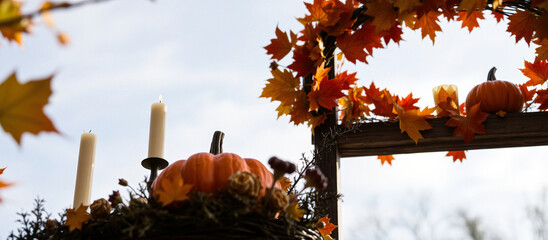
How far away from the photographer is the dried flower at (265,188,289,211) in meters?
0.70

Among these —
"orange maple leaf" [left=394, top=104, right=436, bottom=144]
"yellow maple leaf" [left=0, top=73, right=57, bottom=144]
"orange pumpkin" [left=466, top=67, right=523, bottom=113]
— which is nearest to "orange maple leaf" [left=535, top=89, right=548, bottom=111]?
"orange pumpkin" [left=466, top=67, right=523, bottom=113]

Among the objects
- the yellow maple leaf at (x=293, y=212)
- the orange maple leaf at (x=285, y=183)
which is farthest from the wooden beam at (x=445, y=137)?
the yellow maple leaf at (x=293, y=212)

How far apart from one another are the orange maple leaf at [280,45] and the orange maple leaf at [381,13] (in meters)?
0.20

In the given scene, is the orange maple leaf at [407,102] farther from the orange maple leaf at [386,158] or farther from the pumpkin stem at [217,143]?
the pumpkin stem at [217,143]

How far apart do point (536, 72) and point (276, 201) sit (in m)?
1.04

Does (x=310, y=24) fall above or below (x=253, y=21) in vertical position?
below

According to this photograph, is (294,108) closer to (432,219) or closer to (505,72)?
(505,72)

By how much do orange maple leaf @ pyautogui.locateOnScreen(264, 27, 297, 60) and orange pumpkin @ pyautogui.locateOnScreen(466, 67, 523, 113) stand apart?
1.68 ft

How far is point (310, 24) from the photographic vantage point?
1257 millimetres

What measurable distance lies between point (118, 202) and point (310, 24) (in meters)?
0.67

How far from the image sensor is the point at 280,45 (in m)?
1.23

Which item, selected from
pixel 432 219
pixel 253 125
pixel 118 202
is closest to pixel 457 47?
pixel 253 125

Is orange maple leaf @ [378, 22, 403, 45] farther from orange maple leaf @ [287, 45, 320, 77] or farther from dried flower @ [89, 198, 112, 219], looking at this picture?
dried flower @ [89, 198, 112, 219]

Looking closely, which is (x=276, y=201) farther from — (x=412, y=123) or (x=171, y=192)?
(x=412, y=123)
